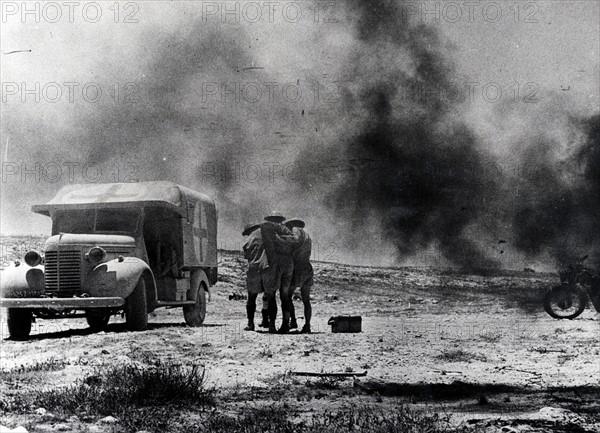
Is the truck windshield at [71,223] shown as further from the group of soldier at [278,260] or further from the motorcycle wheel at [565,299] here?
the motorcycle wheel at [565,299]

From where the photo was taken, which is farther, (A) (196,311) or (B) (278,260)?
(A) (196,311)

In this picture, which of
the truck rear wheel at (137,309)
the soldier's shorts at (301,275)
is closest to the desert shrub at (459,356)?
the soldier's shorts at (301,275)

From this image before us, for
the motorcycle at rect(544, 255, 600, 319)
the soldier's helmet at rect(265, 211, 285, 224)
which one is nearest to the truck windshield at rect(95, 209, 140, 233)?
the soldier's helmet at rect(265, 211, 285, 224)

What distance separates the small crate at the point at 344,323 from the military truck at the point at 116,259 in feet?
7.94

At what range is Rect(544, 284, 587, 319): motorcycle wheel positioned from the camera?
54.0 ft

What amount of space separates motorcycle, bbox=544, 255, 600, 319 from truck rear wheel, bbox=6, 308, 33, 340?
418 inches

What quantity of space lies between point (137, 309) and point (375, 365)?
3.66m

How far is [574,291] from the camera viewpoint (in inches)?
653

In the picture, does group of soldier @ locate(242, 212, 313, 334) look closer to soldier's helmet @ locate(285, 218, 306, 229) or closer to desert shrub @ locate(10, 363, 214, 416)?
soldier's helmet @ locate(285, 218, 306, 229)

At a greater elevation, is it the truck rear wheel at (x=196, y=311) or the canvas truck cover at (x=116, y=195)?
the canvas truck cover at (x=116, y=195)

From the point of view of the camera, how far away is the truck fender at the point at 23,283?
1058 cm

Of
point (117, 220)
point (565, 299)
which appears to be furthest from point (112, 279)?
point (565, 299)

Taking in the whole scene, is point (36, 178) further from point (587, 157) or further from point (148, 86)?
point (587, 157)

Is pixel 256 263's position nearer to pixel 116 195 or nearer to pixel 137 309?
pixel 137 309
